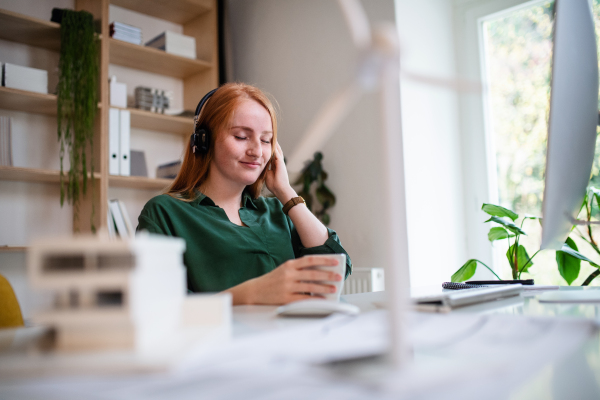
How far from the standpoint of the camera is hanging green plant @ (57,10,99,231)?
2.47m

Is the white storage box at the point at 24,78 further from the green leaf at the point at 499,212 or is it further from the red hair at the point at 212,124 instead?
the green leaf at the point at 499,212

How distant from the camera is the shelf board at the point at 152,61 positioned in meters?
2.80

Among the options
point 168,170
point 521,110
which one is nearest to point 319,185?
point 168,170

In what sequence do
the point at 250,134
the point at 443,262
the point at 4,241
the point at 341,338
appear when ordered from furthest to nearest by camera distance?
the point at 443,262
the point at 4,241
the point at 250,134
the point at 341,338

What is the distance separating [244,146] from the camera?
143 centimetres

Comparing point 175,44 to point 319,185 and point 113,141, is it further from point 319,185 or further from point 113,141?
point 319,185

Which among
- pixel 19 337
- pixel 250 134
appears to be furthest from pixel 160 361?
pixel 250 134

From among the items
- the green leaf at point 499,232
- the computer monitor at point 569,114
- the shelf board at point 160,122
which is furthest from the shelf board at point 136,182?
the computer monitor at point 569,114

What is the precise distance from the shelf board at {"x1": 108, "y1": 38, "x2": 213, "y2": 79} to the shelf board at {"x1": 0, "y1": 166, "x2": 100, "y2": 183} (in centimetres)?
80

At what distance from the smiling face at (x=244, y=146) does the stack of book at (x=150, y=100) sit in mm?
1617

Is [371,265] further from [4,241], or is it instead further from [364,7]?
[4,241]

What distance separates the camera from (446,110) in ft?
9.09

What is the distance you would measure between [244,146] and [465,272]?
48.9 inches

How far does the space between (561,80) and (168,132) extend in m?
2.87
